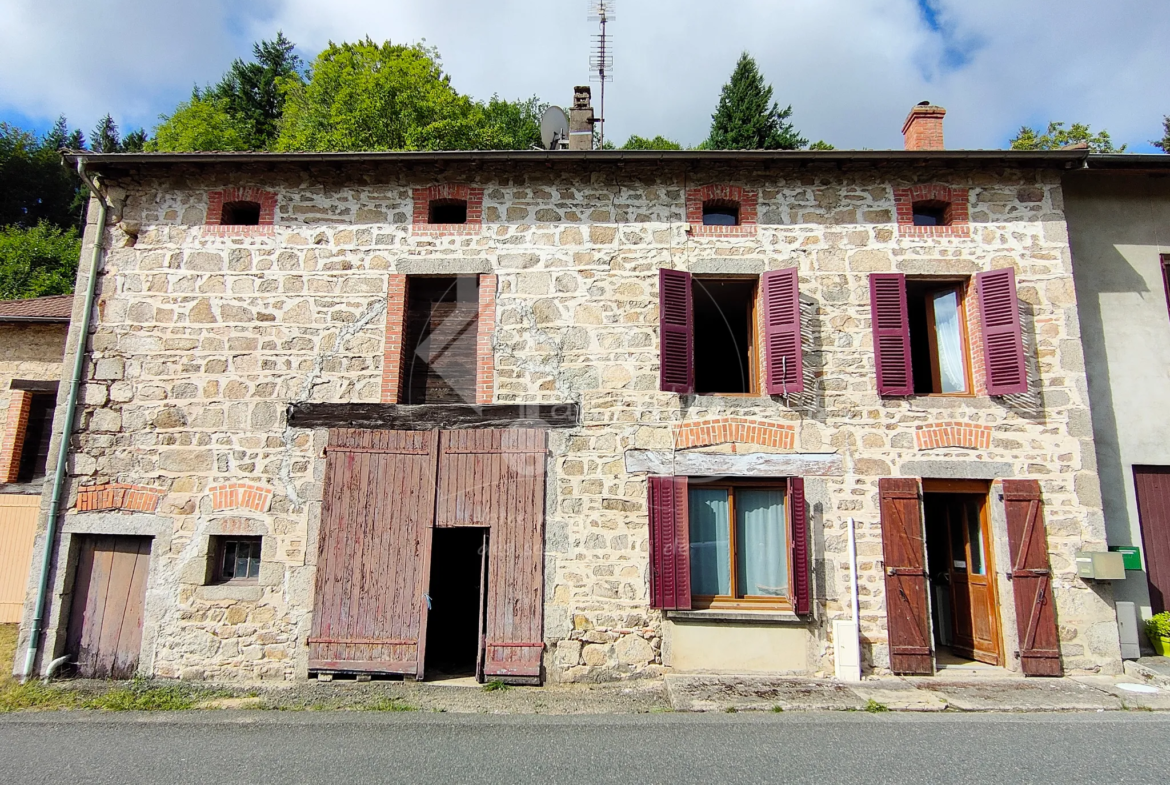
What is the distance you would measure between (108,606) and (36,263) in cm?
2072

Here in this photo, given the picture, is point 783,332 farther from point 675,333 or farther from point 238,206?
point 238,206

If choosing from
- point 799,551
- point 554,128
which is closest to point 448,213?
point 554,128

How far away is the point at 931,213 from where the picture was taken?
816cm

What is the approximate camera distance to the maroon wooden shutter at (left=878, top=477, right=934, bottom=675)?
699 cm

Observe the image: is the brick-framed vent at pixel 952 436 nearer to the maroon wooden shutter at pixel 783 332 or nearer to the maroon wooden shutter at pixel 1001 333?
the maroon wooden shutter at pixel 1001 333

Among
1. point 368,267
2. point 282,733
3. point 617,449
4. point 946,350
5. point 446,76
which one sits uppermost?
point 446,76

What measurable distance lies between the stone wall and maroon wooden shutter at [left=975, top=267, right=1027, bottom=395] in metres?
0.24

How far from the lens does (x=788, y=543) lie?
7.26 meters

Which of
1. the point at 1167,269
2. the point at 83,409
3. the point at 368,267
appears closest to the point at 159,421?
the point at 83,409

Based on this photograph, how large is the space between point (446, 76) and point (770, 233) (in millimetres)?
19567

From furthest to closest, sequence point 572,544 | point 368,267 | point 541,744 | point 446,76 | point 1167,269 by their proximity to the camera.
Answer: point 446,76
point 1167,269
point 368,267
point 572,544
point 541,744

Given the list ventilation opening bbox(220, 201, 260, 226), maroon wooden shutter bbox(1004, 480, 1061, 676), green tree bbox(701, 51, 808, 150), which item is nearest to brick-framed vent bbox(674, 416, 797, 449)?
maroon wooden shutter bbox(1004, 480, 1061, 676)

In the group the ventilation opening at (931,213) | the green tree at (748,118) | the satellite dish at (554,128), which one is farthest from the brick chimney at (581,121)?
the green tree at (748,118)

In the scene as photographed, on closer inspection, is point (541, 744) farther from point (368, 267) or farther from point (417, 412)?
point (368, 267)
